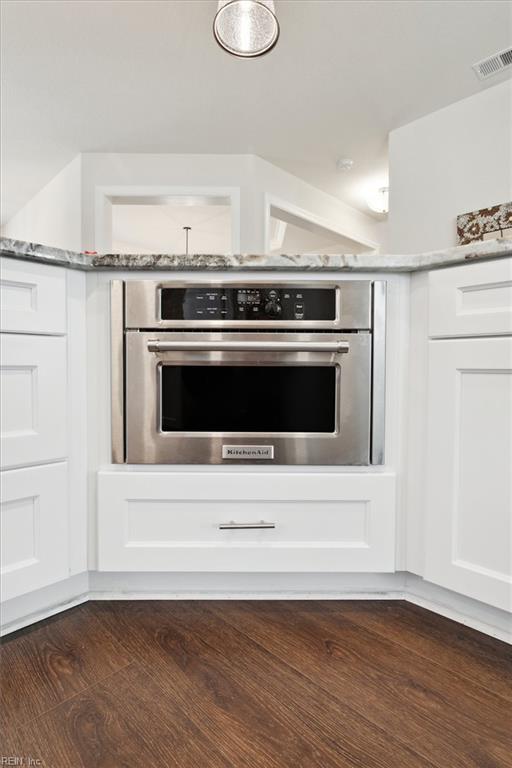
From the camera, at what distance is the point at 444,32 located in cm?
197

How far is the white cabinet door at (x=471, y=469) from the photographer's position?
1.01 m

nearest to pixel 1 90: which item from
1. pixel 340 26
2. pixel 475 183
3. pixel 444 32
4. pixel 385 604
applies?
pixel 340 26

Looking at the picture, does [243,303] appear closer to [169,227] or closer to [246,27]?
[246,27]

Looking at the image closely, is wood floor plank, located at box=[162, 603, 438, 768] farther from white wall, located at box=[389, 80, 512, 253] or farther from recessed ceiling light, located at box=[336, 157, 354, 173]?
recessed ceiling light, located at box=[336, 157, 354, 173]

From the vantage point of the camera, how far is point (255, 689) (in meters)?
0.87

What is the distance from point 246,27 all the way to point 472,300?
141cm

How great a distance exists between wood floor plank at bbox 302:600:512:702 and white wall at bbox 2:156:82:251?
3.16 meters

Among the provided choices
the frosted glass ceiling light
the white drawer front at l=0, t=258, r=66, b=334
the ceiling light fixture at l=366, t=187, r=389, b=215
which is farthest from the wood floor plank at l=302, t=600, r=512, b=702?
the ceiling light fixture at l=366, t=187, r=389, b=215

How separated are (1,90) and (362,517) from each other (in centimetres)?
305

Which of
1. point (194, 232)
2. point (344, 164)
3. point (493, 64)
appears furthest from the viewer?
point (194, 232)

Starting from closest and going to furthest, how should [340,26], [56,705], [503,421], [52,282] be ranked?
[56,705], [503,421], [52,282], [340,26]

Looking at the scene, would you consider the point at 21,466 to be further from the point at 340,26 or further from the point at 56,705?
the point at 340,26

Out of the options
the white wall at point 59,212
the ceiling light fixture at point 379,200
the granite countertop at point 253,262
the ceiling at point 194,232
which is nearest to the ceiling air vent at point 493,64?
the ceiling light fixture at point 379,200

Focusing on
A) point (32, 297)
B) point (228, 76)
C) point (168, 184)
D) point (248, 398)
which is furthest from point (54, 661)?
point (168, 184)
